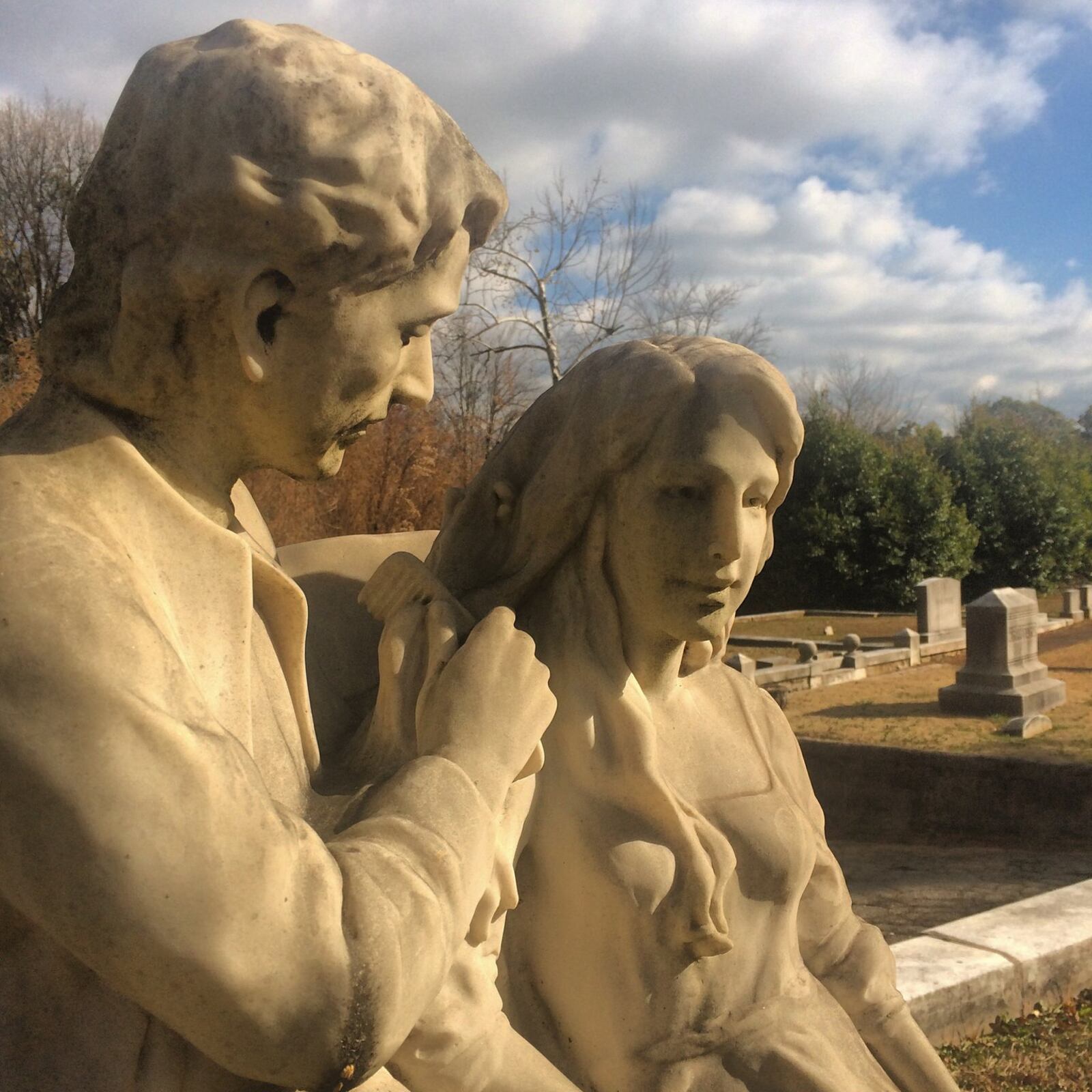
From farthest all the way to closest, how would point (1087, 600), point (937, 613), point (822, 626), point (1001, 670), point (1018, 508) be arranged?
1. point (1018, 508)
2. point (1087, 600)
3. point (822, 626)
4. point (937, 613)
5. point (1001, 670)

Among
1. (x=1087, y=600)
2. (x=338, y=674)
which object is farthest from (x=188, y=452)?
(x=1087, y=600)

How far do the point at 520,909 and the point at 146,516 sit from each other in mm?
973

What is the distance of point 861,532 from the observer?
878 inches

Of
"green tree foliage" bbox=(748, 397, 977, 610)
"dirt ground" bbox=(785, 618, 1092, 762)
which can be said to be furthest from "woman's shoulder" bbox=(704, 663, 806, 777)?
"green tree foliage" bbox=(748, 397, 977, 610)

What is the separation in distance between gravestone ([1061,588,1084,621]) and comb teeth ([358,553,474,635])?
21.1 metres

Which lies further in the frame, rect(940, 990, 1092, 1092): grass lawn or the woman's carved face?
rect(940, 990, 1092, 1092): grass lawn

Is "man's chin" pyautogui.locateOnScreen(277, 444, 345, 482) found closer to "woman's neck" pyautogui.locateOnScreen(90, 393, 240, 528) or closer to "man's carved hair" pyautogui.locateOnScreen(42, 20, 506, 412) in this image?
"woman's neck" pyautogui.locateOnScreen(90, 393, 240, 528)

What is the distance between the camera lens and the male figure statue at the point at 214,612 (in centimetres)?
94

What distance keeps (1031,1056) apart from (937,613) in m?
12.6

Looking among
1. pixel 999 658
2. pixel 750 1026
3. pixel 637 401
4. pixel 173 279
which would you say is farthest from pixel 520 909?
pixel 999 658

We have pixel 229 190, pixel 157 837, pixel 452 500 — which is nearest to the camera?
pixel 157 837

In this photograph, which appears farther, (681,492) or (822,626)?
(822,626)

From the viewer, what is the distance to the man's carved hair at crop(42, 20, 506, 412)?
112cm

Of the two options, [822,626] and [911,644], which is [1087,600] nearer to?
[822,626]
